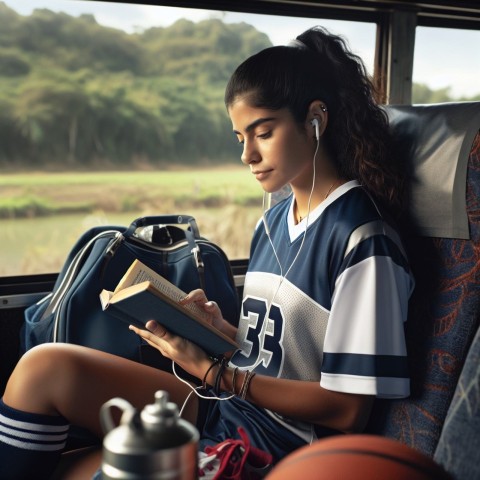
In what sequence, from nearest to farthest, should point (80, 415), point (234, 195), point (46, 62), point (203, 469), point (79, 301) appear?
1. point (203, 469)
2. point (80, 415)
3. point (79, 301)
4. point (46, 62)
5. point (234, 195)

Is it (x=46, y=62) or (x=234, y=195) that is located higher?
(x=46, y=62)

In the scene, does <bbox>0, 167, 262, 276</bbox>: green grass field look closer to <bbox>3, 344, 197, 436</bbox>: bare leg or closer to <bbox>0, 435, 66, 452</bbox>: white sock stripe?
<bbox>3, 344, 197, 436</bbox>: bare leg

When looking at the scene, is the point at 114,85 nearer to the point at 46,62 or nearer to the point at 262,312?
the point at 46,62

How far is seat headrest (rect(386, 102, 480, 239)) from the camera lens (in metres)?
1.42

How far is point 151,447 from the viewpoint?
0.89 m

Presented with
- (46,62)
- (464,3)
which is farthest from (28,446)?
(464,3)

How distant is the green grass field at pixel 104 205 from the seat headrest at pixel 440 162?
85cm

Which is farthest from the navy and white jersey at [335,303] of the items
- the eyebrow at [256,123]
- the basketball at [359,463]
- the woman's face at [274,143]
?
the basketball at [359,463]

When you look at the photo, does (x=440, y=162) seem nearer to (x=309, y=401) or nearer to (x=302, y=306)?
(x=302, y=306)

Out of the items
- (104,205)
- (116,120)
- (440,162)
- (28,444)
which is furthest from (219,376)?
(116,120)

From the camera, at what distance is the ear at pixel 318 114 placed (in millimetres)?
1464

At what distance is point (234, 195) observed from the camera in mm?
2301

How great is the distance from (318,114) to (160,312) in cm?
57

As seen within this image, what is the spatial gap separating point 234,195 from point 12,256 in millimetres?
770
